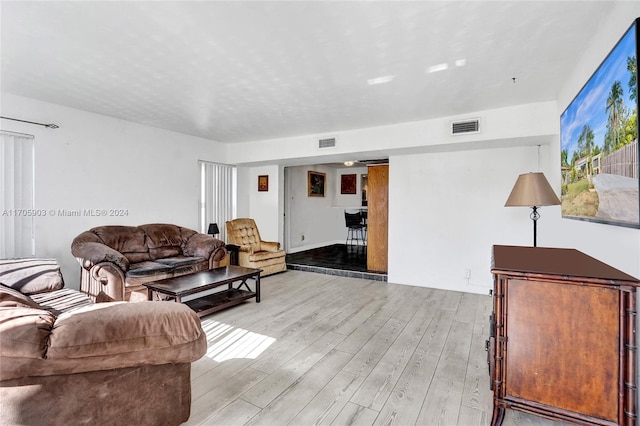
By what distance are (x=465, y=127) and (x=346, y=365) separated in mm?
3175

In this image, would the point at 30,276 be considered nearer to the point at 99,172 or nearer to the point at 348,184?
the point at 99,172

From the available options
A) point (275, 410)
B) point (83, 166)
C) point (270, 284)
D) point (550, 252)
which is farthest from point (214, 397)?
point (83, 166)

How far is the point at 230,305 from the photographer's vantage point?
3.57 m

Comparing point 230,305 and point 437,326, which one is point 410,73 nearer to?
point 437,326

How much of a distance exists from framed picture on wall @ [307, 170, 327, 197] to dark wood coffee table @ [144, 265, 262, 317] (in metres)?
4.19

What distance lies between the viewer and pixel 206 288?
3.28m

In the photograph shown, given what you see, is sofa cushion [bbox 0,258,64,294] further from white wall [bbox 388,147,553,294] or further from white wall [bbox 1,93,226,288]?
white wall [bbox 388,147,553,294]

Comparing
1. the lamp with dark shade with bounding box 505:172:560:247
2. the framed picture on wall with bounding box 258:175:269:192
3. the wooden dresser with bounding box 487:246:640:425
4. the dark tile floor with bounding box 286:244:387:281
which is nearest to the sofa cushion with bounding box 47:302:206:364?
the wooden dresser with bounding box 487:246:640:425

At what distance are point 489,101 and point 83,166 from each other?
5.11 metres

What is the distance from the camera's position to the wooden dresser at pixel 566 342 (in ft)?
4.42

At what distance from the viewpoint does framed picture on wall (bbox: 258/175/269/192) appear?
643 cm

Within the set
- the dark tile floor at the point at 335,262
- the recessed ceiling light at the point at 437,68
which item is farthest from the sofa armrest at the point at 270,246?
the recessed ceiling light at the point at 437,68

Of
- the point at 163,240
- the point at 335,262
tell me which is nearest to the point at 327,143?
the point at 335,262

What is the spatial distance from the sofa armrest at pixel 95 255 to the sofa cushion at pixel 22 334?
8.02 ft
